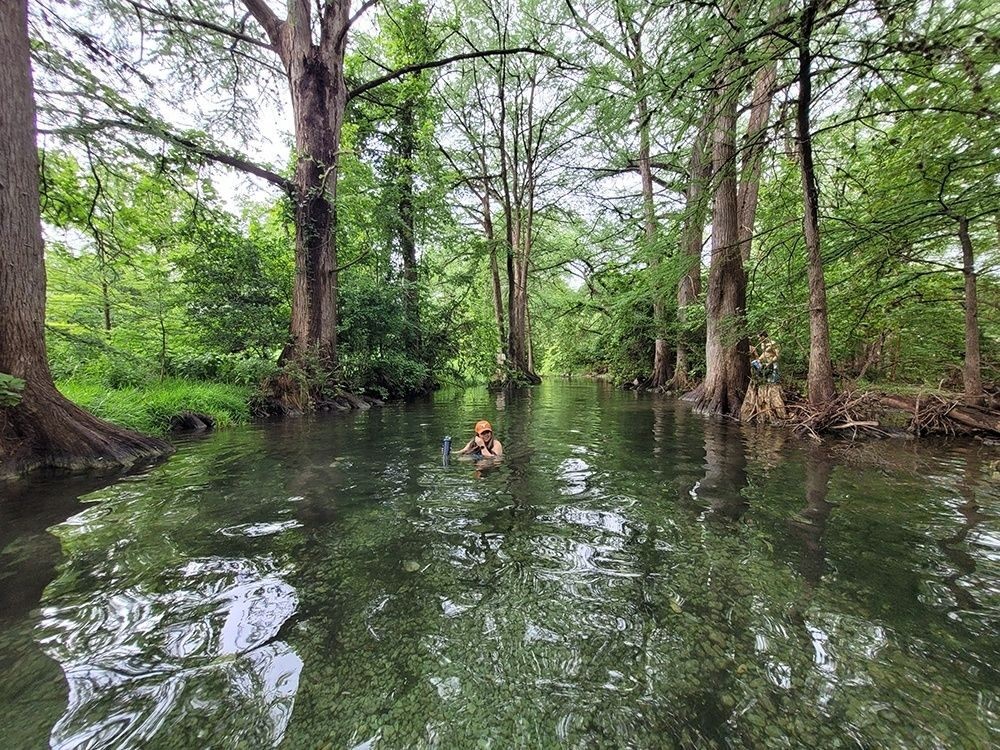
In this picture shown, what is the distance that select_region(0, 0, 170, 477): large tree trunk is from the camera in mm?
4680

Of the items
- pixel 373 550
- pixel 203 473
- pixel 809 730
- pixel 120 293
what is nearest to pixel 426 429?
pixel 203 473

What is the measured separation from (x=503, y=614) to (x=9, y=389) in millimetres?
5652

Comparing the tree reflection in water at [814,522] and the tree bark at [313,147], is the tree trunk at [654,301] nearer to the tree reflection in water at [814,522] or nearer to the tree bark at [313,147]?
the tree reflection in water at [814,522]

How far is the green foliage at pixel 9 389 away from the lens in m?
4.21

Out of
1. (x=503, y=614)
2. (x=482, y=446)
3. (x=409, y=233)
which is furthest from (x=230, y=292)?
(x=503, y=614)

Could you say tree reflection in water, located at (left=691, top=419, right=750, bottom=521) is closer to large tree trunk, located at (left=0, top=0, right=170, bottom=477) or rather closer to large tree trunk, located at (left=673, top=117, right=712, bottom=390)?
large tree trunk, located at (left=673, top=117, right=712, bottom=390)

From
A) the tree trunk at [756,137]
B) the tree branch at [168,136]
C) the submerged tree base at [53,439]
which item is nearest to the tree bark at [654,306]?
the tree trunk at [756,137]

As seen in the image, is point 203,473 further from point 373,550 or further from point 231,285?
point 231,285

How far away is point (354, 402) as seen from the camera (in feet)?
Answer: 39.9

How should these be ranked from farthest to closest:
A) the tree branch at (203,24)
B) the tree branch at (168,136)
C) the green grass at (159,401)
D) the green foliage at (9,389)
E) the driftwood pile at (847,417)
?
the tree branch at (203,24) → the driftwood pile at (847,417) → the green grass at (159,401) → the tree branch at (168,136) → the green foliage at (9,389)

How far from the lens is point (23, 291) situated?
480 centimetres

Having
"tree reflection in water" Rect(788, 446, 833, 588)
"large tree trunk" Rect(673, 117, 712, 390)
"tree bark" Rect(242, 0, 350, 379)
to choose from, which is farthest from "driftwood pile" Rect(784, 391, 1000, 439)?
"tree bark" Rect(242, 0, 350, 379)

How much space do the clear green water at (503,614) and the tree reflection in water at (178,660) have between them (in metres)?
0.01

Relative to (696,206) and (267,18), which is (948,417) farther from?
(267,18)
